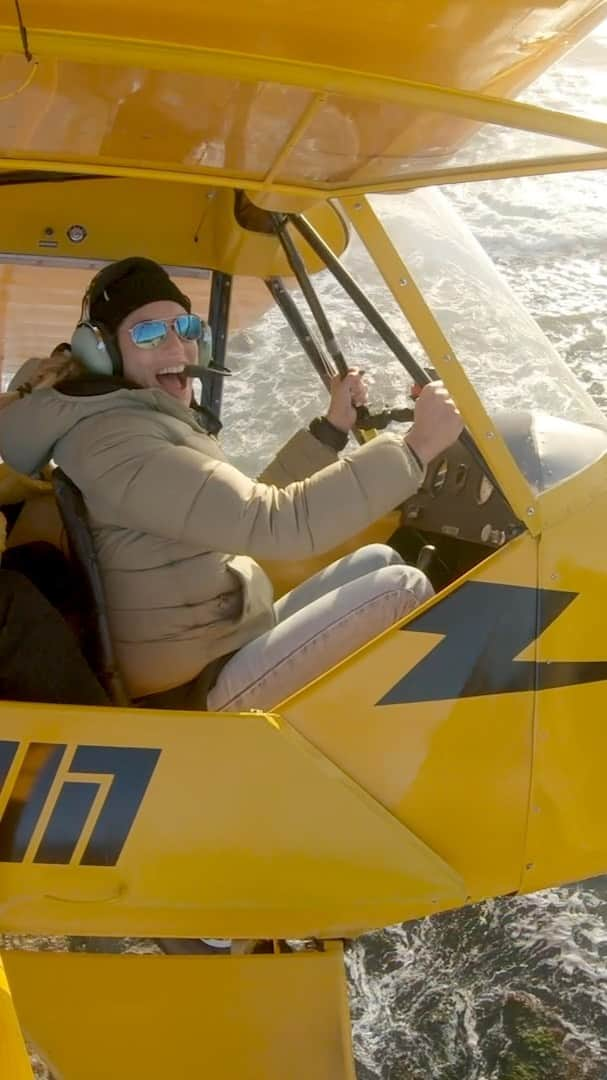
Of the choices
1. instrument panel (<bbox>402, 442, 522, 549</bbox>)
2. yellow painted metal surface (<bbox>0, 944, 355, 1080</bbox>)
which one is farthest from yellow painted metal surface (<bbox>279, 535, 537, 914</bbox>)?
instrument panel (<bbox>402, 442, 522, 549</bbox>)

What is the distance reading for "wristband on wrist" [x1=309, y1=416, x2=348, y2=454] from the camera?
2902 mm

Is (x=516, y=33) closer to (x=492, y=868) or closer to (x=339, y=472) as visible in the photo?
(x=339, y=472)

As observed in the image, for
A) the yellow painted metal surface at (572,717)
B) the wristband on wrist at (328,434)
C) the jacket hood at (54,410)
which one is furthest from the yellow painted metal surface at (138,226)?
the yellow painted metal surface at (572,717)

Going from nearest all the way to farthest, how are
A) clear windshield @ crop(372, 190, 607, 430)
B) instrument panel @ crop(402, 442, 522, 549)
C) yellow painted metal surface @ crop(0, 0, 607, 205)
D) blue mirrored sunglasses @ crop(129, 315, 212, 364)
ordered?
yellow painted metal surface @ crop(0, 0, 607, 205) < clear windshield @ crop(372, 190, 607, 430) < blue mirrored sunglasses @ crop(129, 315, 212, 364) < instrument panel @ crop(402, 442, 522, 549)

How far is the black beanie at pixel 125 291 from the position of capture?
2.46 m

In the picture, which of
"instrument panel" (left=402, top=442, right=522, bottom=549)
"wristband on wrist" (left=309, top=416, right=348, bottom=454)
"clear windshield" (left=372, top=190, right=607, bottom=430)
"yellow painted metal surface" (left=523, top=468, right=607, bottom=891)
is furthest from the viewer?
"wristband on wrist" (left=309, top=416, right=348, bottom=454)

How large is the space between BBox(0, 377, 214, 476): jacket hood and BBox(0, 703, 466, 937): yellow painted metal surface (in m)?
0.51

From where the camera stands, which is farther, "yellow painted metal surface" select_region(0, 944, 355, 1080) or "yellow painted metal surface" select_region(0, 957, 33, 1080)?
"yellow painted metal surface" select_region(0, 944, 355, 1080)

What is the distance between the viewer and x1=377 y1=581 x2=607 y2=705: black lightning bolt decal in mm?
2184

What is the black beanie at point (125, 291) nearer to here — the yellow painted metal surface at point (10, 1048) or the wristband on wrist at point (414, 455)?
the wristband on wrist at point (414, 455)

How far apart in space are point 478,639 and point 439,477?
0.88 m

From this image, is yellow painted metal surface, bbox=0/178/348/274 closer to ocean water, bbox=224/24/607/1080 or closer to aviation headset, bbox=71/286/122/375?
ocean water, bbox=224/24/607/1080

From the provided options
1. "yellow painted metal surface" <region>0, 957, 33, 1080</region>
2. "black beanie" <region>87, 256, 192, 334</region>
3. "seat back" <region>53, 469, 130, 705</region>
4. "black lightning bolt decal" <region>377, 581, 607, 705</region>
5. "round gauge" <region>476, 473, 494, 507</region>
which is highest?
"black beanie" <region>87, 256, 192, 334</region>

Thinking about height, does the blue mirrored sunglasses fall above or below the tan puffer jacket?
above
